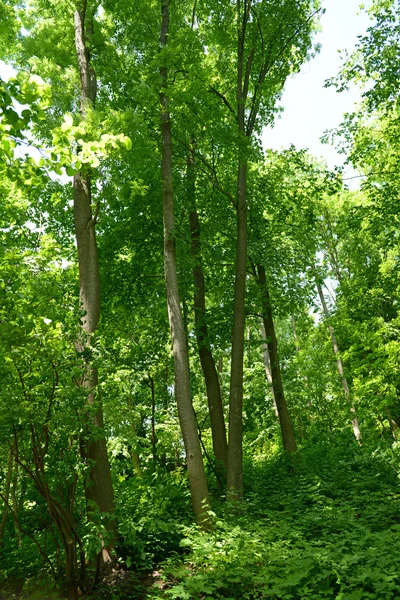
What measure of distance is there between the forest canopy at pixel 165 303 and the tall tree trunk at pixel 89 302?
0.11ft

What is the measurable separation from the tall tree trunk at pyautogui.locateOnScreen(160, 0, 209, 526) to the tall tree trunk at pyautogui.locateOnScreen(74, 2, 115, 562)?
1159 millimetres

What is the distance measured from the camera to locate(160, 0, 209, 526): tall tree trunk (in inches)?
269

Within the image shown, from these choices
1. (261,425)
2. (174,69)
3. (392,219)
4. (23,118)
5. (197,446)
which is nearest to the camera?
(23,118)

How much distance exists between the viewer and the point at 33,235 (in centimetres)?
1130

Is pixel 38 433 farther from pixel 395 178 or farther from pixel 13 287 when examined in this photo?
pixel 395 178

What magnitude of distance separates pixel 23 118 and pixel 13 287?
1.93 m

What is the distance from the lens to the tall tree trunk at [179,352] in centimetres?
684

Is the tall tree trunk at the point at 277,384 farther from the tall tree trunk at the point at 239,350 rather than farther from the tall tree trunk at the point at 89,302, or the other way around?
the tall tree trunk at the point at 89,302

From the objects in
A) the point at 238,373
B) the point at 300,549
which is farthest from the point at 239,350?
the point at 300,549

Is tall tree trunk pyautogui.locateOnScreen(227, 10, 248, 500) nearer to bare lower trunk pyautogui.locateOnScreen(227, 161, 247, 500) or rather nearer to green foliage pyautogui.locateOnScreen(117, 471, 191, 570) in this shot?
bare lower trunk pyautogui.locateOnScreen(227, 161, 247, 500)

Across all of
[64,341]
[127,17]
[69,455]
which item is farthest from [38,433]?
[127,17]

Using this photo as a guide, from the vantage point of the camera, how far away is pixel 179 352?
24.0ft

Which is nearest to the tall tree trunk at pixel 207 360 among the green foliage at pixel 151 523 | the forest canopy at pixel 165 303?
the forest canopy at pixel 165 303

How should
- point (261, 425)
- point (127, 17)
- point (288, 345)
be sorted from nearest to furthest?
point (127, 17), point (261, 425), point (288, 345)
